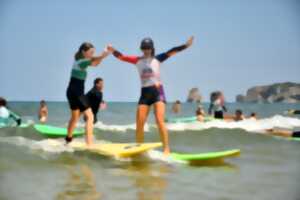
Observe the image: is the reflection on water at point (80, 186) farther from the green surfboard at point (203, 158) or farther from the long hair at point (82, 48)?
the long hair at point (82, 48)

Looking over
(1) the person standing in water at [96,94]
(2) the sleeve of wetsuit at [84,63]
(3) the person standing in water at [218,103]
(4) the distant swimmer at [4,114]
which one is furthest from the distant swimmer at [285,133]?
(4) the distant swimmer at [4,114]

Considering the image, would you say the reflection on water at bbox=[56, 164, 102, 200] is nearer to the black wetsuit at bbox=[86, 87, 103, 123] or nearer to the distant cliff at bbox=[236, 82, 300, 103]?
the black wetsuit at bbox=[86, 87, 103, 123]

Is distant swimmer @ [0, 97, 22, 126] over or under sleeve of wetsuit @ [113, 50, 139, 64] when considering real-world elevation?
under

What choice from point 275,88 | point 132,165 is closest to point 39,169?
point 132,165

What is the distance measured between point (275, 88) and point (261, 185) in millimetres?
125344

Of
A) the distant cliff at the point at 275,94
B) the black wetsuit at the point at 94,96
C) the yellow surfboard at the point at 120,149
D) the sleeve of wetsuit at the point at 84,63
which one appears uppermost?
the distant cliff at the point at 275,94

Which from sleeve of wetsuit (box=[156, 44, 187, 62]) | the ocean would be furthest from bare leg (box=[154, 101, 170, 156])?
sleeve of wetsuit (box=[156, 44, 187, 62])

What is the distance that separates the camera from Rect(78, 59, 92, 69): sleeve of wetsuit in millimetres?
7062

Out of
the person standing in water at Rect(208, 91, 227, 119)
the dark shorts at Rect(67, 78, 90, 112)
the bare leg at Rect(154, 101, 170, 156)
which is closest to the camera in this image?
the bare leg at Rect(154, 101, 170, 156)

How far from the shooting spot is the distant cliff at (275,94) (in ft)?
359

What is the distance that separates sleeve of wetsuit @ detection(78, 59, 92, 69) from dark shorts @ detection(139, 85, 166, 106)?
996 millimetres

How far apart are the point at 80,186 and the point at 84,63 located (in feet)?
9.81

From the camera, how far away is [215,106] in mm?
16188

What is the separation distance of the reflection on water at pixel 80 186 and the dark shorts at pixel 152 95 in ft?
5.65
